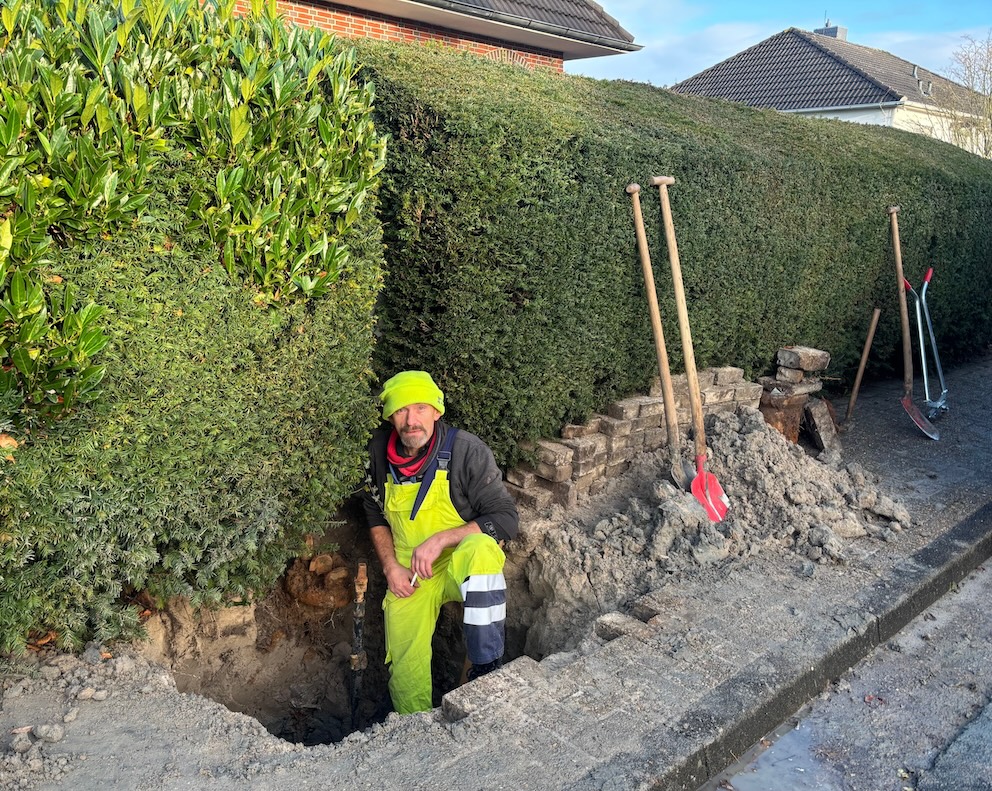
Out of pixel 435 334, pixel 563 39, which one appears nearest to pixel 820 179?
pixel 435 334

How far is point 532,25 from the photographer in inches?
403

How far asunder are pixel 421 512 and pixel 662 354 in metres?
2.01

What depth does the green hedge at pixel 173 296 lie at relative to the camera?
8.96 feet

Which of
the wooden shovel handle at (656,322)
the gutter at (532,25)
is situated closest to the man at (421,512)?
the wooden shovel handle at (656,322)

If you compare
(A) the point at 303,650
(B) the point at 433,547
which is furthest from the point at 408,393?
(A) the point at 303,650

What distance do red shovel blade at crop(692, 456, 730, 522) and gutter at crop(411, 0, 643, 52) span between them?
658 cm

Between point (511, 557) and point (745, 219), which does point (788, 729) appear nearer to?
point (511, 557)

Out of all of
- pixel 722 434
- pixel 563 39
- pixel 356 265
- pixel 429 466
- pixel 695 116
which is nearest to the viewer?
pixel 356 265

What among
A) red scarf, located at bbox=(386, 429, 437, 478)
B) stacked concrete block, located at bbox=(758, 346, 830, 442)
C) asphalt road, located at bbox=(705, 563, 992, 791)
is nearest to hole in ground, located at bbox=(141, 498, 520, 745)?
red scarf, located at bbox=(386, 429, 437, 478)

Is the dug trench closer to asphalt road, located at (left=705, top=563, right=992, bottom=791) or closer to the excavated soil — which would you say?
the excavated soil

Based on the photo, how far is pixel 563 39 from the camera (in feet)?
36.5

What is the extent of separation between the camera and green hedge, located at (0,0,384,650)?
2.73 m

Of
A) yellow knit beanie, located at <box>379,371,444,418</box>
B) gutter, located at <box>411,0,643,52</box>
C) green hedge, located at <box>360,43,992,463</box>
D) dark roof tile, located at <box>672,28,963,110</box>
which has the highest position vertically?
dark roof tile, located at <box>672,28,963,110</box>

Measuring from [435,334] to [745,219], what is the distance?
2.86 meters
